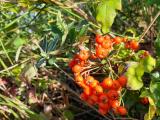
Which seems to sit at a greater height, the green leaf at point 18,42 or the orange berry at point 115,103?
the green leaf at point 18,42

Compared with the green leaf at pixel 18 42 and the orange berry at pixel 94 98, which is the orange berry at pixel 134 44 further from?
the green leaf at pixel 18 42

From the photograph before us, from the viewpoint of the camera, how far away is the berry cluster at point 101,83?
4.28 feet

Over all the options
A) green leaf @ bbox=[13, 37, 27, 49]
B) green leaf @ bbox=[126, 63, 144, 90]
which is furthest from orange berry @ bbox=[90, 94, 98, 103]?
green leaf @ bbox=[13, 37, 27, 49]

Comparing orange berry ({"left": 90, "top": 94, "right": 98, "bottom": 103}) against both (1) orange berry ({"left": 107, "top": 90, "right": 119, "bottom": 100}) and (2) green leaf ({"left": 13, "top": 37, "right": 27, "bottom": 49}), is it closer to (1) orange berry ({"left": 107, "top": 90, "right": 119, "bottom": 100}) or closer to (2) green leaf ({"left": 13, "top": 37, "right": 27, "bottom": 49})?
(1) orange berry ({"left": 107, "top": 90, "right": 119, "bottom": 100})

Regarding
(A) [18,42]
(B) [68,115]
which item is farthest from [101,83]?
(A) [18,42]

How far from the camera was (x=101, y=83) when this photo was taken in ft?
4.37

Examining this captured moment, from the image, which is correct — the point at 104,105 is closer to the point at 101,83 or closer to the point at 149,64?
the point at 101,83

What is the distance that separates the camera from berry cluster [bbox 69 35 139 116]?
1306 millimetres

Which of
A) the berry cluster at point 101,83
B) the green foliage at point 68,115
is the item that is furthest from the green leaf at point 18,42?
the berry cluster at point 101,83

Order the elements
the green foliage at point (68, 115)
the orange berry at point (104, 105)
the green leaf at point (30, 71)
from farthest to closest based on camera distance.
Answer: the green foliage at point (68, 115), the green leaf at point (30, 71), the orange berry at point (104, 105)

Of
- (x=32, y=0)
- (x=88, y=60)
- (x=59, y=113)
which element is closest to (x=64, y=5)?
(x=32, y=0)

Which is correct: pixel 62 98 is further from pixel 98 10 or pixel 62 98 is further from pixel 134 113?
pixel 98 10

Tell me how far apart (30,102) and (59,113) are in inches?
5.9

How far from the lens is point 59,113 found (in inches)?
75.4
